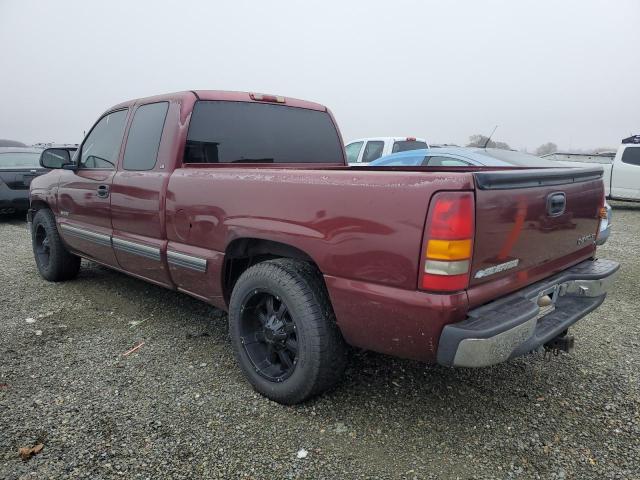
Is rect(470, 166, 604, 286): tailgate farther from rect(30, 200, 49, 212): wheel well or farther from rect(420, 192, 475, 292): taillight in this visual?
rect(30, 200, 49, 212): wheel well

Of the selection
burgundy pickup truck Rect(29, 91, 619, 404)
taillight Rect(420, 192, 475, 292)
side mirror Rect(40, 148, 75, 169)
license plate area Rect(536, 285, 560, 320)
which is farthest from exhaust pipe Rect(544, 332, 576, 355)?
side mirror Rect(40, 148, 75, 169)

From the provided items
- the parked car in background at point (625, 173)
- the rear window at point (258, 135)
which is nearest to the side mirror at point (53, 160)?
the rear window at point (258, 135)

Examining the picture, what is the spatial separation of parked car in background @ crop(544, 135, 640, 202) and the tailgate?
32.5ft

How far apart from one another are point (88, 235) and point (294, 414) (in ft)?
8.67

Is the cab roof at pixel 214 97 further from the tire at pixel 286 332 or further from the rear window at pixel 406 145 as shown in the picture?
the rear window at pixel 406 145

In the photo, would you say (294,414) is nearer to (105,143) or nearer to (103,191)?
(103,191)

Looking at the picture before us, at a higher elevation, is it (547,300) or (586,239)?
(586,239)

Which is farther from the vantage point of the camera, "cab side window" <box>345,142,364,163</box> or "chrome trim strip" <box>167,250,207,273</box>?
"cab side window" <box>345,142,364,163</box>

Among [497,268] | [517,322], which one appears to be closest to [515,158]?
[497,268]

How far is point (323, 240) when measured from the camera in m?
2.29

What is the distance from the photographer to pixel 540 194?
2.29m

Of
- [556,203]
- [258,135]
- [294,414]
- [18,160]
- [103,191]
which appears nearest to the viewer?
[556,203]

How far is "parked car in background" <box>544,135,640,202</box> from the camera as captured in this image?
11.2m

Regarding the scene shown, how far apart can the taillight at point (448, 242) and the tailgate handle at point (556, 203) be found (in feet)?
2.13
